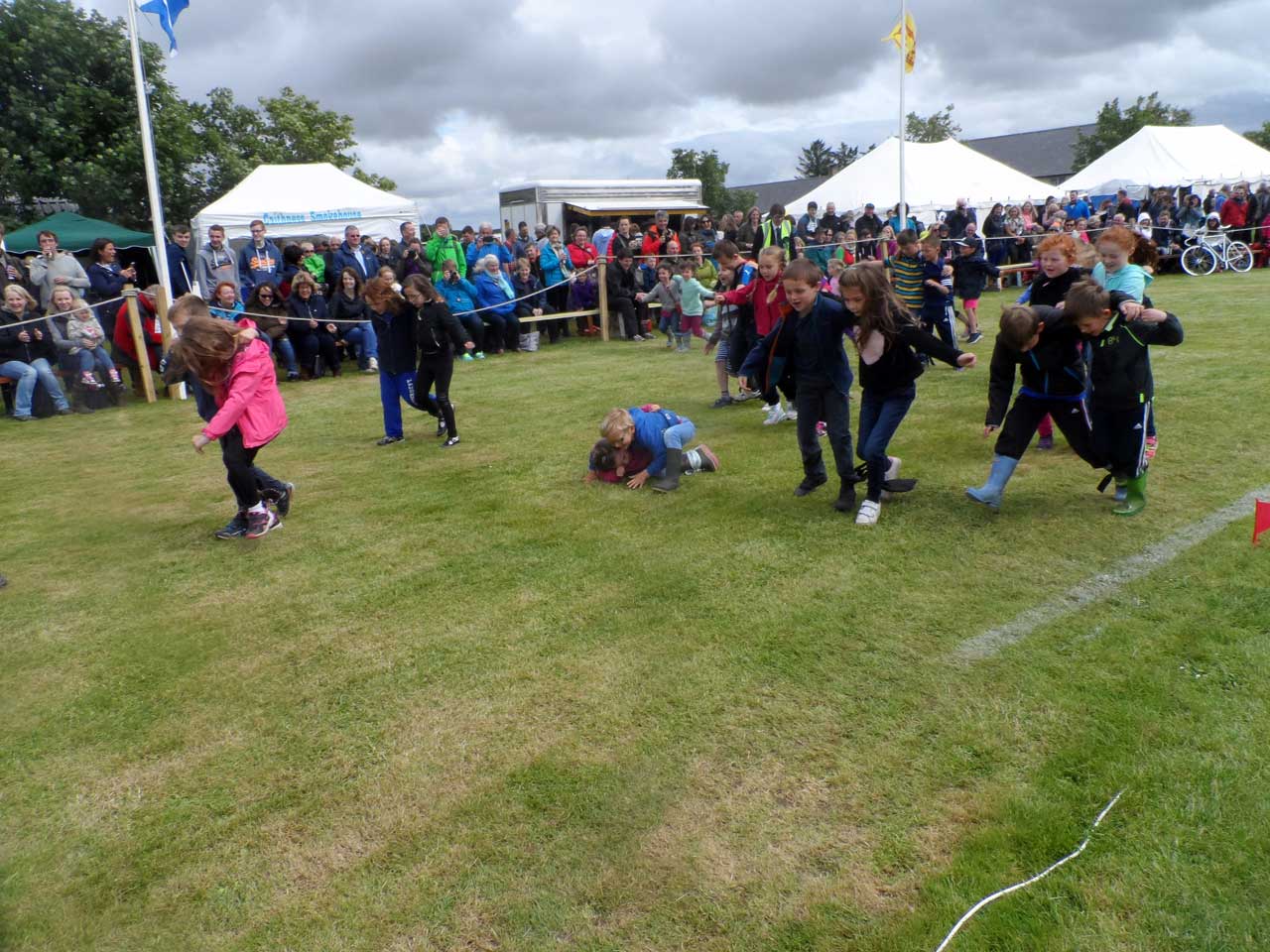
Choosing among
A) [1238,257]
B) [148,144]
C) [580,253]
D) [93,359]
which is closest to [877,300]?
[93,359]

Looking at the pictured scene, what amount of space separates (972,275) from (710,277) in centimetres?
470

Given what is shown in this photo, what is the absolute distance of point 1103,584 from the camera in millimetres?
4621

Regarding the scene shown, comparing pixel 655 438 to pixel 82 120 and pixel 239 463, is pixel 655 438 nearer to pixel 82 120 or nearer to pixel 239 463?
pixel 239 463

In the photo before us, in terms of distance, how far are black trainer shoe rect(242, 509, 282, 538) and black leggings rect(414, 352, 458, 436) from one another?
2.50 meters

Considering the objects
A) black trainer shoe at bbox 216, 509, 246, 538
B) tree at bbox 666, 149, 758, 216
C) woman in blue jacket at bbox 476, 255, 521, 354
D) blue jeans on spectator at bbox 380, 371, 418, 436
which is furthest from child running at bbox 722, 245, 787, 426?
tree at bbox 666, 149, 758, 216

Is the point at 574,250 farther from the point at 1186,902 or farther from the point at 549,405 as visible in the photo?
the point at 1186,902

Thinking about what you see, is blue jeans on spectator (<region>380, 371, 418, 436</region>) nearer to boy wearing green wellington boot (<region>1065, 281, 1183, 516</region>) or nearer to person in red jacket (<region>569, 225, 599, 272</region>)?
boy wearing green wellington boot (<region>1065, 281, 1183, 516</region>)

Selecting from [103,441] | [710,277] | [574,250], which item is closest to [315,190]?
[574,250]

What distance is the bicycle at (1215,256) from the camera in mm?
21469

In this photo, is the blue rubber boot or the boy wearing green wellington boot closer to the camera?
the boy wearing green wellington boot

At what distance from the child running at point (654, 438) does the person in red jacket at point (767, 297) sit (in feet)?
5.02

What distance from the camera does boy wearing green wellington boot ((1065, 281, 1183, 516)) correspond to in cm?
533

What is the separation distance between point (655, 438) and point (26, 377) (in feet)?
29.9

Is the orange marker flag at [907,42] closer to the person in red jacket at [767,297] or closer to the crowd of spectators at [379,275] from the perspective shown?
the crowd of spectators at [379,275]
